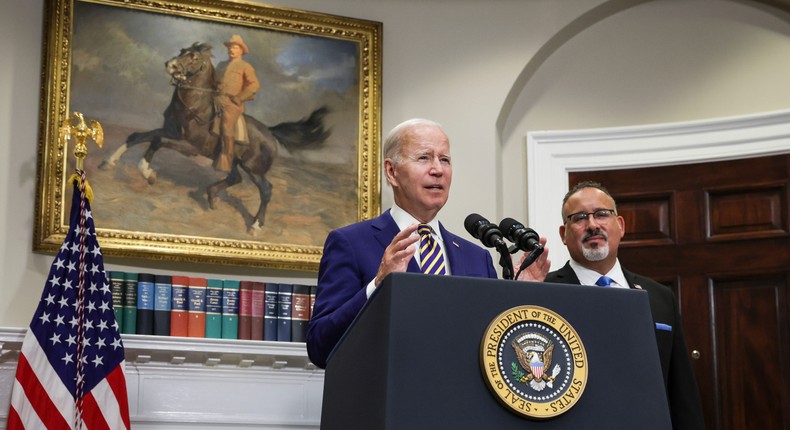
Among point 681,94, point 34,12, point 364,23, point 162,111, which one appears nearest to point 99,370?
point 162,111

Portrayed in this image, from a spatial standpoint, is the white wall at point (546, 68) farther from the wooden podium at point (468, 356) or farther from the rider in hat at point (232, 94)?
the wooden podium at point (468, 356)

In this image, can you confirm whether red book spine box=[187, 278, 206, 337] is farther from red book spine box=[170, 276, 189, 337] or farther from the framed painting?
the framed painting

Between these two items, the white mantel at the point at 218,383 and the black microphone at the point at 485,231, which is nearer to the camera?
the black microphone at the point at 485,231

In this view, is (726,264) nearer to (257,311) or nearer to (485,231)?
(257,311)

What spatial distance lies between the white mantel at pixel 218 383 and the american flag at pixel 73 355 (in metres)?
0.22

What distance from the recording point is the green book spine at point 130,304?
4.66 metres

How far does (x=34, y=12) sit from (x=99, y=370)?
1.83 metres

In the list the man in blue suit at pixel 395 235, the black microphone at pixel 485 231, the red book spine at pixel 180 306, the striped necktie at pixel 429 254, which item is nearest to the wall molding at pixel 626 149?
the red book spine at pixel 180 306

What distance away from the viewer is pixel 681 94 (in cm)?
566

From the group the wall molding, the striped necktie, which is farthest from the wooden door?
the striped necktie

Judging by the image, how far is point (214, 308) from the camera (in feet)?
15.9

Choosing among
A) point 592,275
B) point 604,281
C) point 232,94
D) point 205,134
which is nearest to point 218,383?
point 205,134

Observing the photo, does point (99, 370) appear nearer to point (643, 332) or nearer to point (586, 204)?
point (586, 204)

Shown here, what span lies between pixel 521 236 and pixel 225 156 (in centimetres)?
295
